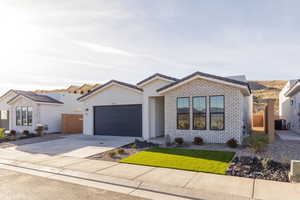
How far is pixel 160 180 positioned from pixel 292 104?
756 inches

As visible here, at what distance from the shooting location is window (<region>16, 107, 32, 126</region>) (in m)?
21.6

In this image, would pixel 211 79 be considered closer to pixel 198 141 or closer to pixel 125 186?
pixel 198 141

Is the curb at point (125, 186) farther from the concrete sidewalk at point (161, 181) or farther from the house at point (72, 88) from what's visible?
the house at point (72, 88)

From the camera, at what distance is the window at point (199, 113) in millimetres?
13141

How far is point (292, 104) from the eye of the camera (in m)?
20.4

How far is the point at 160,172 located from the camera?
743 cm

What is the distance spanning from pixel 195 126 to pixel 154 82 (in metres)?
4.48

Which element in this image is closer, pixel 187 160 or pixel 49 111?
pixel 187 160

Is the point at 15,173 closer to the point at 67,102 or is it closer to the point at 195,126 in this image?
the point at 195,126

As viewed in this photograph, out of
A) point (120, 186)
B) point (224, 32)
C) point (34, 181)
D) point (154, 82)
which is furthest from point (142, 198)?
point (154, 82)

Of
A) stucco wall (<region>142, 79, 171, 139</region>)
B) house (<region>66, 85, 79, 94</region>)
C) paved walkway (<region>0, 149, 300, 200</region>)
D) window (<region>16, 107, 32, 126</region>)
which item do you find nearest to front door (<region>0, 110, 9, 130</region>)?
window (<region>16, 107, 32, 126</region>)

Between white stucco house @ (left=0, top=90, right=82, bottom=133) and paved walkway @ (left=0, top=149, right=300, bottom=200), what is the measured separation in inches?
505

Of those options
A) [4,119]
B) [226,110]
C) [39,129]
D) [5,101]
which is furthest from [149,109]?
[4,119]

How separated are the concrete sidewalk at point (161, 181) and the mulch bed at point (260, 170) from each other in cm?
44
